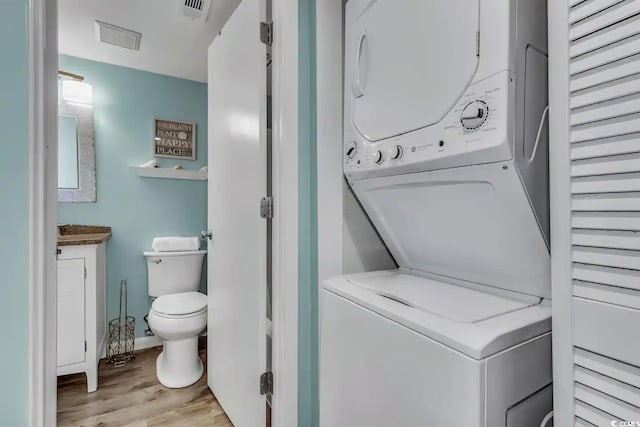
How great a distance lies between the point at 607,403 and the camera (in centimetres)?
51

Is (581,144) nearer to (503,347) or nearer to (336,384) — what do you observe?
(503,347)

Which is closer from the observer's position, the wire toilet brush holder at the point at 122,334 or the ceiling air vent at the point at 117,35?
the ceiling air vent at the point at 117,35

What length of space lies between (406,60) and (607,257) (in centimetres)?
66

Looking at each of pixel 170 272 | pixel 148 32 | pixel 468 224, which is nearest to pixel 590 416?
pixel 468 224

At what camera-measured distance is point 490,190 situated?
0.73 metres

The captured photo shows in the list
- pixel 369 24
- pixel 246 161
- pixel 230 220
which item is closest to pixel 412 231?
pixel 369 24

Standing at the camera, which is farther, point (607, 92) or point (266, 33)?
point (266, 33)

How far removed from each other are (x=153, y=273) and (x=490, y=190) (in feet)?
8.25

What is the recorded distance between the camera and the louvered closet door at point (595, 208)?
0.48m

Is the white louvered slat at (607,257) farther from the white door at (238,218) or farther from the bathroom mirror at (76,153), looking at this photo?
the bathroom mirror at (76,153)

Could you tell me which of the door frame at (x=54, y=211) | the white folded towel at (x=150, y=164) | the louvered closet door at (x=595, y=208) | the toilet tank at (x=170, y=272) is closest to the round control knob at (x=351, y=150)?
the door frame at (x=54, y=211)

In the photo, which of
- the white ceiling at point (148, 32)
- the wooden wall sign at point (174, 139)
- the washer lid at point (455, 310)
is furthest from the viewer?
the wooden wall sign at point (174, 139)

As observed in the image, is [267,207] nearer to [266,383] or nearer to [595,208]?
[266,383]

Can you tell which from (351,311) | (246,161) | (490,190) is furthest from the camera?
(246,161)
